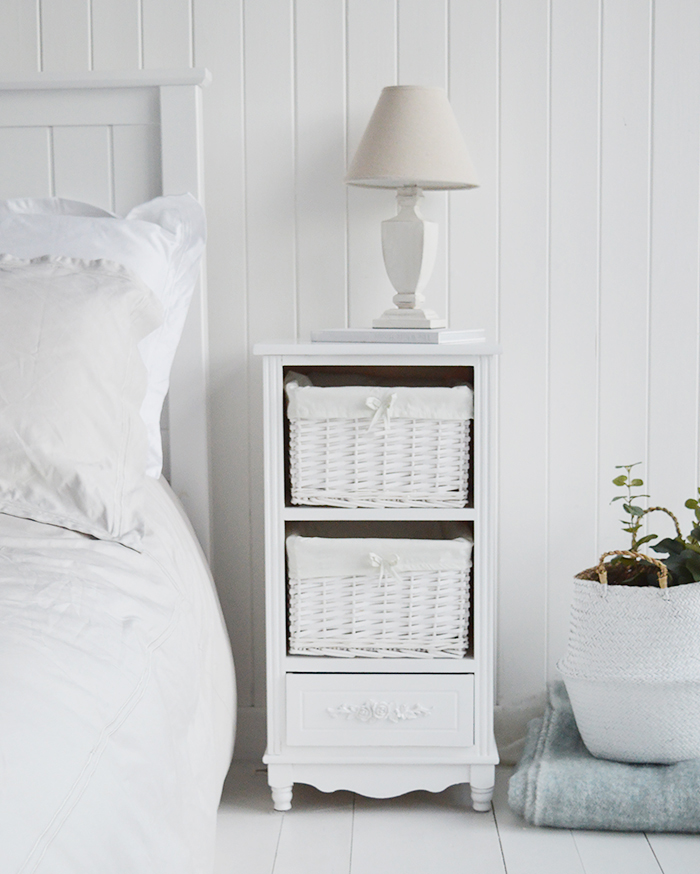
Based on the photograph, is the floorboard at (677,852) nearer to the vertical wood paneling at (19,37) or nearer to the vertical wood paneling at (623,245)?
the vertical wood paneling at (623,245)

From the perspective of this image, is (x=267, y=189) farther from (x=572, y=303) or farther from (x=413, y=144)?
(x=572, y=303)

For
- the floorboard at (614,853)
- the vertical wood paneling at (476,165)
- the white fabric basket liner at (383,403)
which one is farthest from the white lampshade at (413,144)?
the floorboard at (614,853)

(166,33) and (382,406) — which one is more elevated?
(166,33)

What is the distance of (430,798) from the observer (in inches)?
69.4

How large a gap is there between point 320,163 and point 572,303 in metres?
0.62

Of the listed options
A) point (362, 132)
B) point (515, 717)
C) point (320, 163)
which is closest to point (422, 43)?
point (362, 132)

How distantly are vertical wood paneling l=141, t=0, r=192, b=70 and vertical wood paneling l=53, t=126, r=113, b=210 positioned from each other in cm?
23

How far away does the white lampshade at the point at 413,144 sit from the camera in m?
1.69

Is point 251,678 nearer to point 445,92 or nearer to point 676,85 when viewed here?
point 445,92

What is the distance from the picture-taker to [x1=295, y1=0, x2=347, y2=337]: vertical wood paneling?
75.4 inches

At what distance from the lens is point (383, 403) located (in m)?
1.60

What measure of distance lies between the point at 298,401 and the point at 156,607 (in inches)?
20.8

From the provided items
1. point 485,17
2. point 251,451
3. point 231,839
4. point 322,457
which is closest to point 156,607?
point 322,457

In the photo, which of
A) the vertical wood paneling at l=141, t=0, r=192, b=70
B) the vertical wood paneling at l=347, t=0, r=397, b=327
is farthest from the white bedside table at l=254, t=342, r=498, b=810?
Answer: the vertical wood paneling at l=141, t=0, r=192, b=70
